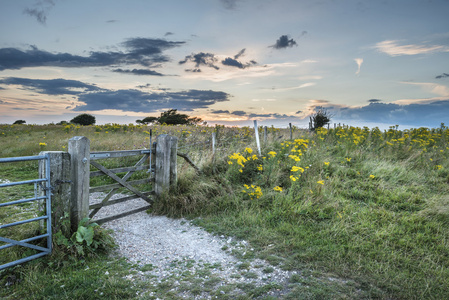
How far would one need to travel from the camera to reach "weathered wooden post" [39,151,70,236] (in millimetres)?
4656

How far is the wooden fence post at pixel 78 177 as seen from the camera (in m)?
5.05

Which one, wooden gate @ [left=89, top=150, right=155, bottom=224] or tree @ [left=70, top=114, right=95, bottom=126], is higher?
tree @ [left=70, top=114, right=95, bottom=126]

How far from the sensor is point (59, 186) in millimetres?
4777

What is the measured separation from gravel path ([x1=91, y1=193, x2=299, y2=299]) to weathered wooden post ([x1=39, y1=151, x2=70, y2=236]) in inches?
46.6

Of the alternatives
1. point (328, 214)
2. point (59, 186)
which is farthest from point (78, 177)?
point (328, 214)

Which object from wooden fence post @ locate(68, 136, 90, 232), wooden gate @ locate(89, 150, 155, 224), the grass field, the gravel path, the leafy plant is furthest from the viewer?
wooden gate @ locate(89, 150, 155, 224)

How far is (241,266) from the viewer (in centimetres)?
454

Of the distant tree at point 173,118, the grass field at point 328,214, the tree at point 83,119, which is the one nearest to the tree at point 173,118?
the distant tree at point 173,118

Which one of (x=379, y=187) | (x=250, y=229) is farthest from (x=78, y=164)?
(x=379, y=187)

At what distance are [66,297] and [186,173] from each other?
4740 mm

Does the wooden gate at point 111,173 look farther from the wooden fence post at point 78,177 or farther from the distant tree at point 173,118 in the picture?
the distant tree at point 173,118

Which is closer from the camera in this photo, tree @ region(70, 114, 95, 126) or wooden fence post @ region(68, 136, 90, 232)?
wooden fence post @ region(68, 136, 90, 232)

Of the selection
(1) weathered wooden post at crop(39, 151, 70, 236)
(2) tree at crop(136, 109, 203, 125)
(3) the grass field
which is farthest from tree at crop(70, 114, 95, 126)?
(1) weathered wooden post at crop(39, 151, 70, 236)

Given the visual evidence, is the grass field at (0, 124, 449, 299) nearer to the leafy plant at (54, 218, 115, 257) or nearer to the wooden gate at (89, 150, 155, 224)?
the leafy plant at (54, 218, 115, 257)
